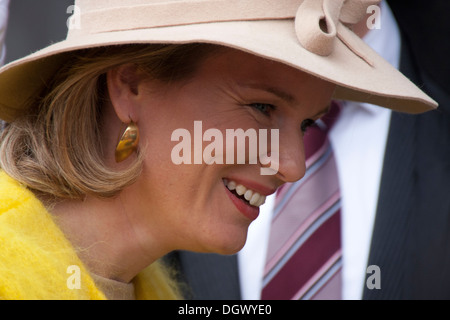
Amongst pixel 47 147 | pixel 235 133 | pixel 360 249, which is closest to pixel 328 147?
pixel 360 249

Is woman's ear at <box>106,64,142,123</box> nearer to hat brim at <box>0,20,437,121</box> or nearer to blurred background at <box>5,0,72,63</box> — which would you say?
hat brim at <box>0,20,437,121</box>

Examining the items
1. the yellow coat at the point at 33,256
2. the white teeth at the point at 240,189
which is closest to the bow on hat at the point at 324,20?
the white teeth at the point at 240,189

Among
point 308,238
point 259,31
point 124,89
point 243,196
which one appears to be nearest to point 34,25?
point 308,238

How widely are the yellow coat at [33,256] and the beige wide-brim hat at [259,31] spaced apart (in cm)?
32

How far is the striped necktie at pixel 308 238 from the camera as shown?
2656 millimetres

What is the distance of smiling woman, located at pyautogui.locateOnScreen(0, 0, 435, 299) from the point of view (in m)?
1.54

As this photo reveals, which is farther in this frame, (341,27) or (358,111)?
(358,111)

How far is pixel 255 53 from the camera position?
1.39 m

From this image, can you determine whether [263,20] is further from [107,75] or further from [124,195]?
[124,195]

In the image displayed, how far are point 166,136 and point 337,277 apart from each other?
1243mm

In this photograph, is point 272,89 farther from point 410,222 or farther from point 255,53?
point 410,222

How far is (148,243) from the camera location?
5.67 ft

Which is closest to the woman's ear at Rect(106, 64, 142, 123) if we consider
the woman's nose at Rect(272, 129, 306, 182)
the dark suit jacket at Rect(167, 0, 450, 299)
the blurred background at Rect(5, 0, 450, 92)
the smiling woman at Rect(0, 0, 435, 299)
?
the smiling woman at Rect(0, 0, 435, 299)

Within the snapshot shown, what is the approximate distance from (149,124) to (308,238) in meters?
1.24
